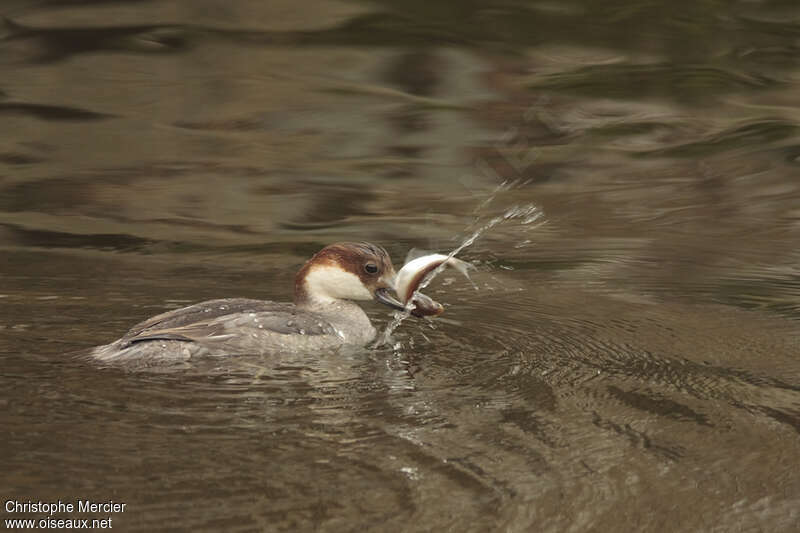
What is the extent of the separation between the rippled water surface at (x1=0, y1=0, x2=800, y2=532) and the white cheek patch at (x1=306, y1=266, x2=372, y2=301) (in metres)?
0.48

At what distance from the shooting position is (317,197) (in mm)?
9930

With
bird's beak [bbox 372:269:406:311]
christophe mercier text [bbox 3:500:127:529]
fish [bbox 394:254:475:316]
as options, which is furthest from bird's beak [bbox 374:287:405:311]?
christophe mercier text [bbox 3:500:127:529]

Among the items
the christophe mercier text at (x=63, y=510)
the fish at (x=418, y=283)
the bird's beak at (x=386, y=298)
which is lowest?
the bird's beak at (x=386, y=298)

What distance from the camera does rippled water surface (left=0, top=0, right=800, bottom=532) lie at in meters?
4.82

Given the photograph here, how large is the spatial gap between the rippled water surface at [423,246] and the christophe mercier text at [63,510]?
0.07 meters

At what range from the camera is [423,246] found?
9062mm

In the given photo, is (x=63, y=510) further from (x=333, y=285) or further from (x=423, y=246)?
(x=423, y=246)

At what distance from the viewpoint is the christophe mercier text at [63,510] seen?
4324 mm

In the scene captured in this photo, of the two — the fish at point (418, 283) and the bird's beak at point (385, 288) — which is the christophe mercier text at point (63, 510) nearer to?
the fish at point (418, 283)

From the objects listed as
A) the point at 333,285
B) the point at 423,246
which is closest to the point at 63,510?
the point at 333,285

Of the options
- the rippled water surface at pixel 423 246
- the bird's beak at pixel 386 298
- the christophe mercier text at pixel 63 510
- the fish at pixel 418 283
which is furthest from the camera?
the bird's beak at pixel 386 298

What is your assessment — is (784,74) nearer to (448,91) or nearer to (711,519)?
(448,91)

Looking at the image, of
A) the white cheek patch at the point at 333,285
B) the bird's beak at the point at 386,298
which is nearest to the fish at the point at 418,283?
the bird's beak at the point at 386,298

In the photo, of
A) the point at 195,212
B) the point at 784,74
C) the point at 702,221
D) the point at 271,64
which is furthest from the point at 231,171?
the point at 784,74
